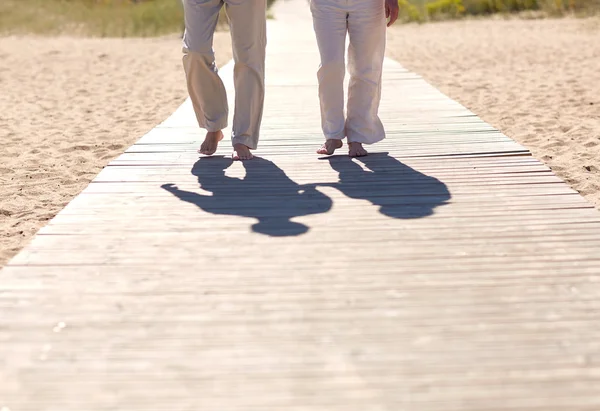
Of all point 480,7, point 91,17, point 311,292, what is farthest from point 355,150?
point 480,7

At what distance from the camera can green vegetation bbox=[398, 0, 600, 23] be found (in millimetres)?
20297

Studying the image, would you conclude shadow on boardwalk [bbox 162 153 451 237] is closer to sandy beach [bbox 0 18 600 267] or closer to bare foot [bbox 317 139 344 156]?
bare foot [bbox 317 139 344 156]

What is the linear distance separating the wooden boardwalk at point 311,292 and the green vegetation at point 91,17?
46.2 feet

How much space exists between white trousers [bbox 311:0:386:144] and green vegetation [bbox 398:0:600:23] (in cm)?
1565

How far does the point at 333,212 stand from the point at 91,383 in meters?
1.79

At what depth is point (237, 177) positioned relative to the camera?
15.4 feet

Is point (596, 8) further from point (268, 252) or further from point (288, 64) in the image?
point (268, 252)

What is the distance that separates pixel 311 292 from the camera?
298 centimetres

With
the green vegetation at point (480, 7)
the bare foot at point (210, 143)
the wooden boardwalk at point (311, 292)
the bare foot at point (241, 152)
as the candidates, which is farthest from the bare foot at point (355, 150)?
the green vegetation at point (480, 7)

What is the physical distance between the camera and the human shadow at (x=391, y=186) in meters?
4.02

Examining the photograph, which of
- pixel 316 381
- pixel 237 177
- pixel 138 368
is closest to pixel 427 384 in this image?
pixel 316 381

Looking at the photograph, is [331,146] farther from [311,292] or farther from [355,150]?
[311,292]

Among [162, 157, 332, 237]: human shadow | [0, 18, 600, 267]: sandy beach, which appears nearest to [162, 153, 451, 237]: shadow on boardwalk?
[162, 157, 332, 237]: human shadow

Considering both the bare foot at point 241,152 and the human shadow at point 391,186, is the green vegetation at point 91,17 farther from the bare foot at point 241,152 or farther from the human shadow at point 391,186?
the human shadow at point 391,186
